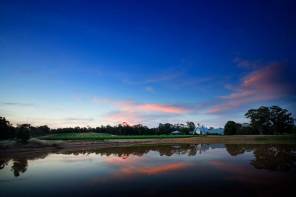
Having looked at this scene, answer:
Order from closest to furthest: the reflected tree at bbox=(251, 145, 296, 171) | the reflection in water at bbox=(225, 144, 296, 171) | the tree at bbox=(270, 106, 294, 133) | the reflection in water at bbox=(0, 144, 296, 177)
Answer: the reflected tree at bbox=(251, 145, 296, 171) → the reflection in water at bbox=(225, 144, 296, 171) → the reflection in water at bbox=(0, 144, 296, 177) → the tree at bbox=(270, 106, 294, 133)

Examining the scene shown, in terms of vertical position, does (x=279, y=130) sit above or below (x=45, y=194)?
above

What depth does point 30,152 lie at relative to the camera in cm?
4172

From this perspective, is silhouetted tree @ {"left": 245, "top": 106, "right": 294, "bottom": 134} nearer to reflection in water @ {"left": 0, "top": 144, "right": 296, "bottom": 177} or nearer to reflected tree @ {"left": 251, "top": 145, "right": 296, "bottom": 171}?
reflection in water @ {"left": 0, "top": 144, "right": 296, "bottom": 177}

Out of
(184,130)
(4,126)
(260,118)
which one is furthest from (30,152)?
(184,130)

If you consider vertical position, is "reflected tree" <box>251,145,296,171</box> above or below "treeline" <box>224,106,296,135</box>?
→ below

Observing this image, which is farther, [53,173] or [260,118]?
[260,118]

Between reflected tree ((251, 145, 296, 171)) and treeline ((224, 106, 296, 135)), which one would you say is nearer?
reflected tree ((251, 145, 296, 171))

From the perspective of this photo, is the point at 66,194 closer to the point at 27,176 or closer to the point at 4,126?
the point at 27,176

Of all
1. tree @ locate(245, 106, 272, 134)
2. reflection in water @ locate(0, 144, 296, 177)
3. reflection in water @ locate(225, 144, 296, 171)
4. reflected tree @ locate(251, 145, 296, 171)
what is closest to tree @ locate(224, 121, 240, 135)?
tree @ locate(245, 106, 272, 134)

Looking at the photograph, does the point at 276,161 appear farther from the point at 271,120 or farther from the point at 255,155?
the point at 271,120

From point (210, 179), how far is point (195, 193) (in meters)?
4.45

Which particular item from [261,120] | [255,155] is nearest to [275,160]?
[255,155]

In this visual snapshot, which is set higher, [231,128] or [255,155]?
[231,128]

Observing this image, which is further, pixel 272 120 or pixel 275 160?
pixel 272 120
